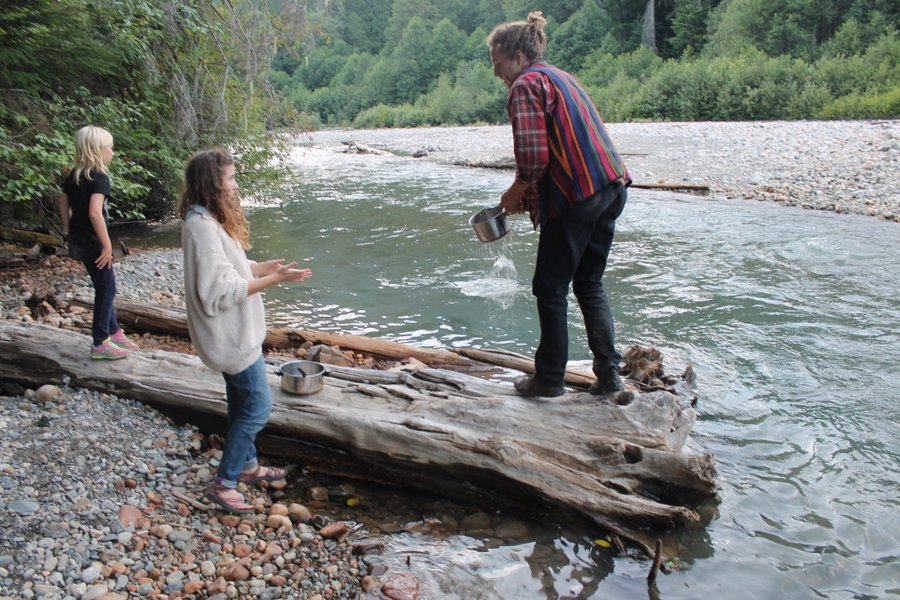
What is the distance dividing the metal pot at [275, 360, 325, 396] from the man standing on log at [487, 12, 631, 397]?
1.54 meters

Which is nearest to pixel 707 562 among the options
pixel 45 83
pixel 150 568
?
pixel 150 568

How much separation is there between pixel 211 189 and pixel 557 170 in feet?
6.05

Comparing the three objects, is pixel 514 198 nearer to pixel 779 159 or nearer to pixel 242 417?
pixel 242 417

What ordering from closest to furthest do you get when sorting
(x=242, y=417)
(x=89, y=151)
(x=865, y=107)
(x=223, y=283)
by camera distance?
(x=223, y=283)
(x=242, y=417)
(x=89, y=151)
(x=865, y=107)

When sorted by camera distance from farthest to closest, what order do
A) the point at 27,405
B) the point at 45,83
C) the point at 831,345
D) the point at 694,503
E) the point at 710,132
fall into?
the point at 710,132 < the point at 45,83 < the point at 831,345 < the point at 27,405 < the point at 694,503

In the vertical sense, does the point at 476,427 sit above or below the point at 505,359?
above

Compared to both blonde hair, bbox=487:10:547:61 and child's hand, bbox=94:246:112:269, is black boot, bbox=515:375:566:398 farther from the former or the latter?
child's hand, bbox=94:246:112:269

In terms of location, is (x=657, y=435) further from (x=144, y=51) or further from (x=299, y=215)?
(x=299, y=215)

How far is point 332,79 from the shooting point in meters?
91.1

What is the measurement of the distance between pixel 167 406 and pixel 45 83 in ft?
19.1

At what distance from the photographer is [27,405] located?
4.50 metres

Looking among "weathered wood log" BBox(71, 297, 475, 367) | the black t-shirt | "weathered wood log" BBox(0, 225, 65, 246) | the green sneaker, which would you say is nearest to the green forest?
"weathered wood log" BBox(0, 225, 65, 246)

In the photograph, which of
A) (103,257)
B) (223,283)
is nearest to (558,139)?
(223,283)

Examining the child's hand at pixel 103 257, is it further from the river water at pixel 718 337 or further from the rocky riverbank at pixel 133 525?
the river water at pixel 718 337
